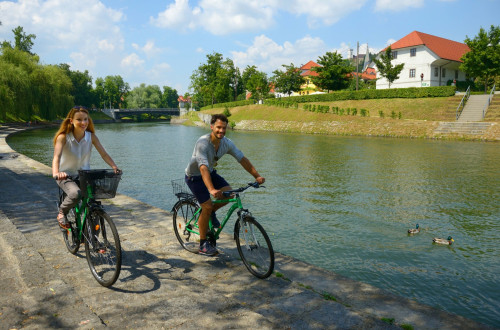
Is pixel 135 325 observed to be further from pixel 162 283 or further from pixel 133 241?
pixel 133 241

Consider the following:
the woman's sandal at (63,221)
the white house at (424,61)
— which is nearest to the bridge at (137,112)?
the white house at (424,61)

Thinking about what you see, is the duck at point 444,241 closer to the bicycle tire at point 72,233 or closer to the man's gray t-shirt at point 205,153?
the man's gray t-shirt at point 205,153

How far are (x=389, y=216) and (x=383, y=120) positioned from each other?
34.8 meters

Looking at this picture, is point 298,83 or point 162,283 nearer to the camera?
point 162,283

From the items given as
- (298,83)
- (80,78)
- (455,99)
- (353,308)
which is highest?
(80,78)

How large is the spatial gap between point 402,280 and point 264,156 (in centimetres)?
1713

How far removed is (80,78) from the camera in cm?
10412

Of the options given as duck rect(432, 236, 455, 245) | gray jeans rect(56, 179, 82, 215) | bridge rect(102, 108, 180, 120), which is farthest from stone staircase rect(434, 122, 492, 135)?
bridge rect(102, 108, 180, 120)

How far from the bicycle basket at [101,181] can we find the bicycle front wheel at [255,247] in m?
1.75

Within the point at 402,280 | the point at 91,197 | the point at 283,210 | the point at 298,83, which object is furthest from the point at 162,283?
the point at 298,83

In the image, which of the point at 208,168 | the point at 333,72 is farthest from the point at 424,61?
the point at 208,168

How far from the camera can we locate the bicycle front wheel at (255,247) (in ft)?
15.3

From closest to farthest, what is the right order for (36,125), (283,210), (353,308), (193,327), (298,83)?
(193,327) → (353,308) → (283,210) → (36,125) → (298,83)

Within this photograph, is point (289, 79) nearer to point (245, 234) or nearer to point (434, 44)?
point (434, 44)
